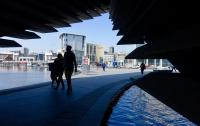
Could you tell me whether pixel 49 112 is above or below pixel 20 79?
below

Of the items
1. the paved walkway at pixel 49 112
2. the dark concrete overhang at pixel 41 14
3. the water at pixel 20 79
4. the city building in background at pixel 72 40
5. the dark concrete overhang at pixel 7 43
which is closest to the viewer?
the paved walkway at pixel 49 112

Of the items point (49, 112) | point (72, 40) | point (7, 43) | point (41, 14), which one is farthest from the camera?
point (72, 40)

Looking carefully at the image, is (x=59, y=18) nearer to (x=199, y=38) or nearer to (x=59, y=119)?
(x=59, y=119)

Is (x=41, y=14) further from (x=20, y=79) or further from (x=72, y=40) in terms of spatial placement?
(x=72, y=40)

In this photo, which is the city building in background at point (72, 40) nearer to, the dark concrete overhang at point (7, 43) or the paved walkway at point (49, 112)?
the dark concrete overhang at point (7, 43)

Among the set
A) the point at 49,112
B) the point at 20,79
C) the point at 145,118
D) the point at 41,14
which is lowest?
the point at 145,118

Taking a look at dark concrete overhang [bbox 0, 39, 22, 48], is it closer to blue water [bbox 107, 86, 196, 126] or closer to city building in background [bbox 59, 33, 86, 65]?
blue water [bbox 107, 86, 196, 126]

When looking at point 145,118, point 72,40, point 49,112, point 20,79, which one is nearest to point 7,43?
point 49,112

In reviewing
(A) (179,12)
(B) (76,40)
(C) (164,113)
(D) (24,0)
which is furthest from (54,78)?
(B) (76,40)

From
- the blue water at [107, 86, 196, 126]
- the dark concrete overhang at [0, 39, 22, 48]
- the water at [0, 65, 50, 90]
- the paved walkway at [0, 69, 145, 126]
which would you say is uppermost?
the dark concrete overhang at [0, 39, 22, 48]

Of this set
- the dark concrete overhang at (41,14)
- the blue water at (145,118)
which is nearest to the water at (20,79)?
the dark concrete overhang at (41,14)

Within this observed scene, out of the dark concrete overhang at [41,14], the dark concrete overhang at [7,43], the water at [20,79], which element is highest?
the dark concrete overhang at [41,14]

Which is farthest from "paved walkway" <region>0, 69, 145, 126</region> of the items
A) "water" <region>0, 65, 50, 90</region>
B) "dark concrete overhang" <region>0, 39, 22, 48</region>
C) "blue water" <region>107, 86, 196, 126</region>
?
"water" <region>0, 65, 50, 90</region>

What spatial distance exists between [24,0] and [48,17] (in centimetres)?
377
